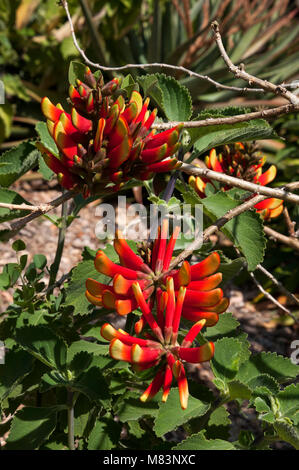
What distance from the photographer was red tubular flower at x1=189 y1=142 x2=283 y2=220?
1.23 metres

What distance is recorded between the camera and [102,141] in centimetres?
70

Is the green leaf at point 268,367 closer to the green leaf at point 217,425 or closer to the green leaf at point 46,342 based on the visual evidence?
the green leaf at point 217,425

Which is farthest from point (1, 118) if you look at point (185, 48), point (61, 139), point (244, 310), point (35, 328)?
point (61, 139)

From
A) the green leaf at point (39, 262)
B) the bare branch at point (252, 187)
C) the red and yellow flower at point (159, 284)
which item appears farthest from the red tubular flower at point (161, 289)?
the green leaf at point (39, 262)

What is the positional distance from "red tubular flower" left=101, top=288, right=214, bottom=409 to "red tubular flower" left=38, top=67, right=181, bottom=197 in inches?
6.3

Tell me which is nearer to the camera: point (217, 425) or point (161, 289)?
point (161, 289)

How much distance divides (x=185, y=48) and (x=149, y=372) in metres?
2.66

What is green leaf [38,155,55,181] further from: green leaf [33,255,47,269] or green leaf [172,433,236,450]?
green leaf [172,433,236,450]

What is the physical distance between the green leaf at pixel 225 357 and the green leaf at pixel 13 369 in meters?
0.38

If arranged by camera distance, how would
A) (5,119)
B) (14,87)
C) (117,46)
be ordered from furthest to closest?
1. (117,46)
2. (14,87)
3. (5,119)

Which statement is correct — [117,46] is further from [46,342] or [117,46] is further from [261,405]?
[261,405]

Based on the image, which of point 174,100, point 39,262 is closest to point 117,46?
point 39,262

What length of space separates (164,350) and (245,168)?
79 centimetres

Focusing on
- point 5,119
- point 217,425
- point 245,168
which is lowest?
point 217,425
